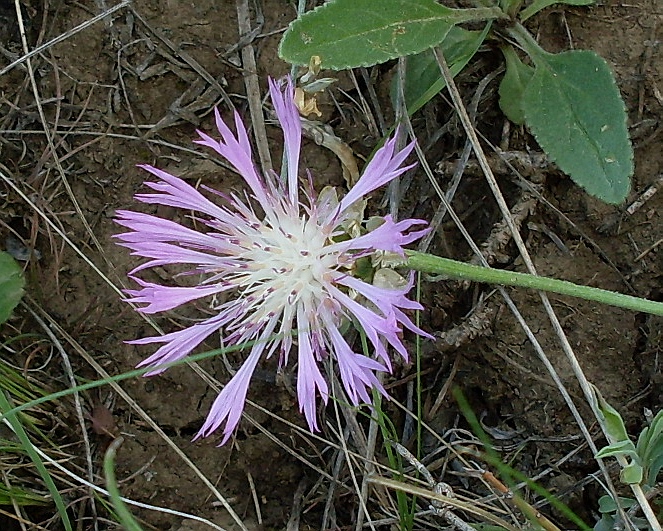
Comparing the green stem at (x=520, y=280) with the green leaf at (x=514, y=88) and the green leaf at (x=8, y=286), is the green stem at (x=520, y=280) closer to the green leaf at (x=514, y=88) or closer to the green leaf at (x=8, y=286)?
the green leaf at (x=514, y=88)

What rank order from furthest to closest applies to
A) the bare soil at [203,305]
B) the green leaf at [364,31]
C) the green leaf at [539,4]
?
1. the bare soil at [203,305]
2. the green leaf at [539,4]
3. the green leaf at [364,31]

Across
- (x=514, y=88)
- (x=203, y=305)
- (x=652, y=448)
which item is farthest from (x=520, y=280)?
(x=203, y=305)

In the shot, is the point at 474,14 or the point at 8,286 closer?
the point at 474,14

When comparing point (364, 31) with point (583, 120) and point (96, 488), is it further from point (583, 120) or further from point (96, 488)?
point (96, 488)

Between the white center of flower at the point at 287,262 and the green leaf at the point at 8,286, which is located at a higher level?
the white center of flower at the point at 287,262

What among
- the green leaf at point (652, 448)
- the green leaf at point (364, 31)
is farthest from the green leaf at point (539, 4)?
the green leaf at point (652, 448)

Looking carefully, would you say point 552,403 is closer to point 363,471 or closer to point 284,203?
point 363,471

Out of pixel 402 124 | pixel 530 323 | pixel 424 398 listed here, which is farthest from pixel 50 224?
pixel 530 323
